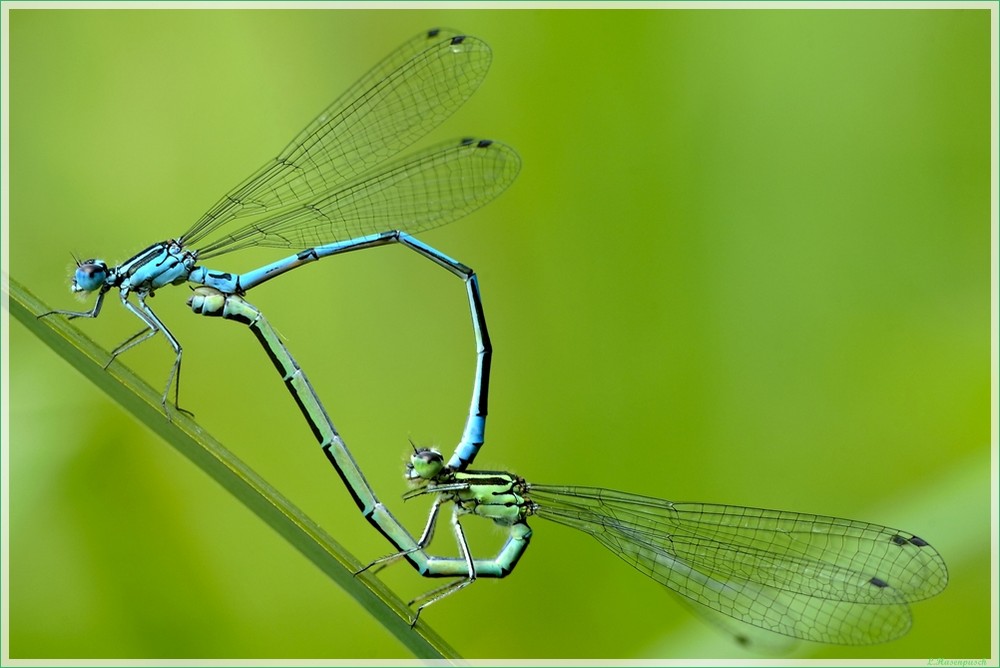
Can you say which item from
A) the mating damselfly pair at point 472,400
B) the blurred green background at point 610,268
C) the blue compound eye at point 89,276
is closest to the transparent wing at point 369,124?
the mating damselfly pair at point 472,400

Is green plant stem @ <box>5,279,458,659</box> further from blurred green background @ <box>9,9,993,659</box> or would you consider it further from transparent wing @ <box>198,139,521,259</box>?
transparent wing @ <box>198,139,521,259</box>

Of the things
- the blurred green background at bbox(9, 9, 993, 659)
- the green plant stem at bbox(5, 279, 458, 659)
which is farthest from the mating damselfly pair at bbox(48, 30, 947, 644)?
the green plant stem at bbox(5, 279, 458, 659)

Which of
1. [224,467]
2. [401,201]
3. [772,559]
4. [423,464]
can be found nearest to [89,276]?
[401,201]

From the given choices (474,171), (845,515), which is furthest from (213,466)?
(845,515)

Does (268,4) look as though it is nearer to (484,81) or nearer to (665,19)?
(484,81)

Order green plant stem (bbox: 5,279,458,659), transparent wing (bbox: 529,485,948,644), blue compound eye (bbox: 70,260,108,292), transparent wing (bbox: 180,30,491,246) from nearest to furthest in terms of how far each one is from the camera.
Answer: green plant stem (bbox: 5,279,458,659) → transparent wing (bbox: 529,485,948,644) → blue compound eye (bbox: 70,260,108,292) → transparent wing (bbox: 180,30,491,246)

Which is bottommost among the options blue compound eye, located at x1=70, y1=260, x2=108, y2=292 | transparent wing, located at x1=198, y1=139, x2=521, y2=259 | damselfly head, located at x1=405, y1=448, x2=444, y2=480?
damselfly head, located at x1=405, y1=448, x2=444, y2=480
